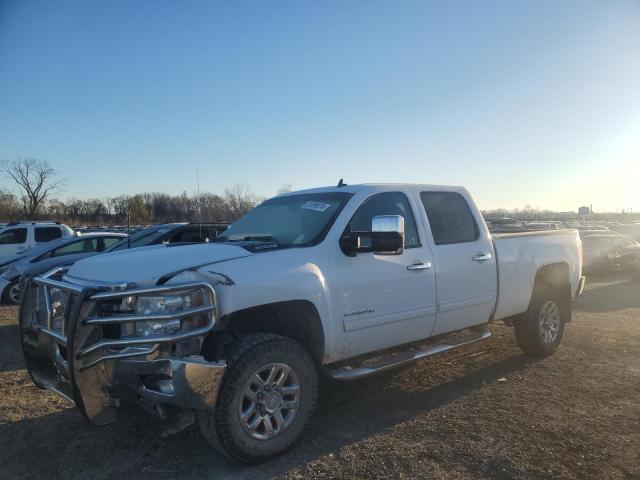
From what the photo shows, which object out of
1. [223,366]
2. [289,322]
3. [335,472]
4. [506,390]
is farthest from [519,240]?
[223,366]

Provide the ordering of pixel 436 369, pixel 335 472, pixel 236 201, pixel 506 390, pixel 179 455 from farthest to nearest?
pixel 236 201, pixel 436 369, pixel 506 390, pixel 179 455, pixel 335 472

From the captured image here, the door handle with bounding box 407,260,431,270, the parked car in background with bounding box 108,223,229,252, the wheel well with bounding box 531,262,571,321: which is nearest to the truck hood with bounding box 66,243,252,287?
the door handle with bounding box 407,260,431,270

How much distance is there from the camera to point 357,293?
159 inches

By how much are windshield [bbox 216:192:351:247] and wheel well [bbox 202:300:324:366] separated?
532mm

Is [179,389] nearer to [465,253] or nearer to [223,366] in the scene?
[223,366]

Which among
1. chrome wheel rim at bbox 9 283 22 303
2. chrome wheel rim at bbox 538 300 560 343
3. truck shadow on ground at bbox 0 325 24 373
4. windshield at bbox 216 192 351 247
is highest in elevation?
windshield at bbox 216 192 351 247

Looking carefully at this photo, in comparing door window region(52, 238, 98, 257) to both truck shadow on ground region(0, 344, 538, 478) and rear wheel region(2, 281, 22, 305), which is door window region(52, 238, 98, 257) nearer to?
rear wheel region(2, 281, 22, 305)

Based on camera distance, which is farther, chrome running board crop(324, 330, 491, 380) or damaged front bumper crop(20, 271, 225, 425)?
chrome running board crop(324, 330, 491, 380)

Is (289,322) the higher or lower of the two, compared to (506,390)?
higher

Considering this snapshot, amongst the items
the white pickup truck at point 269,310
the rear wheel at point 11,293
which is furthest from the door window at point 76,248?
the white pickup truck at point 269,310

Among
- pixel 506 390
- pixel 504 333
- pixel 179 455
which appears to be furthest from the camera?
pixel 504 333

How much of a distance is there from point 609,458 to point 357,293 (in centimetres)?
212

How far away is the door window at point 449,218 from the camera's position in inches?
198

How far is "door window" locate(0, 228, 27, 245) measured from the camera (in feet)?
46.5
